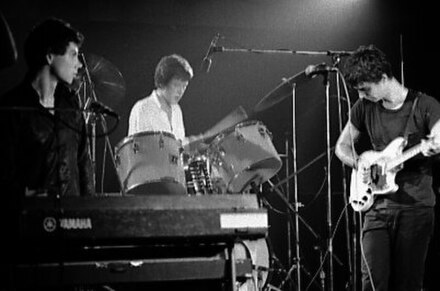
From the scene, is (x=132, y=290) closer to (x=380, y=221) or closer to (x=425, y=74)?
(x=380, y=221)

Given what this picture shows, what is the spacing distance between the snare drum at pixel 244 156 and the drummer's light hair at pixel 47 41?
5.73ft

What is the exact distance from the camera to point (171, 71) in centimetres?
550

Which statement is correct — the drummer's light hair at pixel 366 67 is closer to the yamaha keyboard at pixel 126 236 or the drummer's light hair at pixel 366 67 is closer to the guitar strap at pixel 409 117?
the guitar strap at pixel 409 117

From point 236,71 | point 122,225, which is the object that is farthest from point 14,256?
point 236,71

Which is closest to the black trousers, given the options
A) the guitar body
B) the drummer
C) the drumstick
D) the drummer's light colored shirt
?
the guitar body

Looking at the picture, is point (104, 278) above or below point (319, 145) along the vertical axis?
below

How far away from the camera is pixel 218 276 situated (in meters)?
2.74

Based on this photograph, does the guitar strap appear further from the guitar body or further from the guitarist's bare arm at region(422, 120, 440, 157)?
the guitarist's bare arm at region(422, 120, 440, 157)

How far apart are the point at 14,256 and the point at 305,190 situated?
4826 millimetres

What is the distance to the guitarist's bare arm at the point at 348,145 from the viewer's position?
4652 millimetres

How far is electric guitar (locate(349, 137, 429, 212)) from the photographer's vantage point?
4234mm

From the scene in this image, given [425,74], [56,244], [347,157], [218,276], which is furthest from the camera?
[425,74]

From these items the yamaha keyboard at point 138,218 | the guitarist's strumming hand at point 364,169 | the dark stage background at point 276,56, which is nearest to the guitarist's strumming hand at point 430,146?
the guitarist's strumming hand at point 364,169

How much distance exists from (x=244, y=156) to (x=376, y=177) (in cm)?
105
